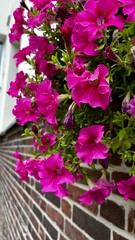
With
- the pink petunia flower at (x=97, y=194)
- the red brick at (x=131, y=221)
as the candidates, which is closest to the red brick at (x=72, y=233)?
the red brick at (x=131, y=221)

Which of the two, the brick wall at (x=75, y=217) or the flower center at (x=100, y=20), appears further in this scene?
the brick wall at (x=75, y=217)

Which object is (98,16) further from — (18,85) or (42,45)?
(18,85)

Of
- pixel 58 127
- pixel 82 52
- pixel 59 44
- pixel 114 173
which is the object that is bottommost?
pixel 114 173

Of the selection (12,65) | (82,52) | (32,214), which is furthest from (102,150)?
(12,65)

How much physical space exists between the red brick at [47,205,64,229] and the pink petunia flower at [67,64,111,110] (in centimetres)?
98

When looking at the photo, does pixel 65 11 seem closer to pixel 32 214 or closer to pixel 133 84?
pixel 133 84

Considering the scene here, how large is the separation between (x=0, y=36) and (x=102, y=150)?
5.24 metres

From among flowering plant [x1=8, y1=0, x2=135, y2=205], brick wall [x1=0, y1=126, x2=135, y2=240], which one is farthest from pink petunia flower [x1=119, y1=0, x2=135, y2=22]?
brick wall [x1=0, y1=126, x2=135, y2=240]

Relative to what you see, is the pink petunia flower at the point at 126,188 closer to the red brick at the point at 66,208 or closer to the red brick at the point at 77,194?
the red brick at the point at 77,194

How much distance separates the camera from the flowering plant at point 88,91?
580mm

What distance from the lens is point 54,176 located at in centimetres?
72

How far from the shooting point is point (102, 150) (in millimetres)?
613

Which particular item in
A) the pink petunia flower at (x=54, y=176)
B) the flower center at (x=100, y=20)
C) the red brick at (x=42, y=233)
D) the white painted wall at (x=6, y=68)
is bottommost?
the red brick at (x=42, y=233)

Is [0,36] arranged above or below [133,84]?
above
